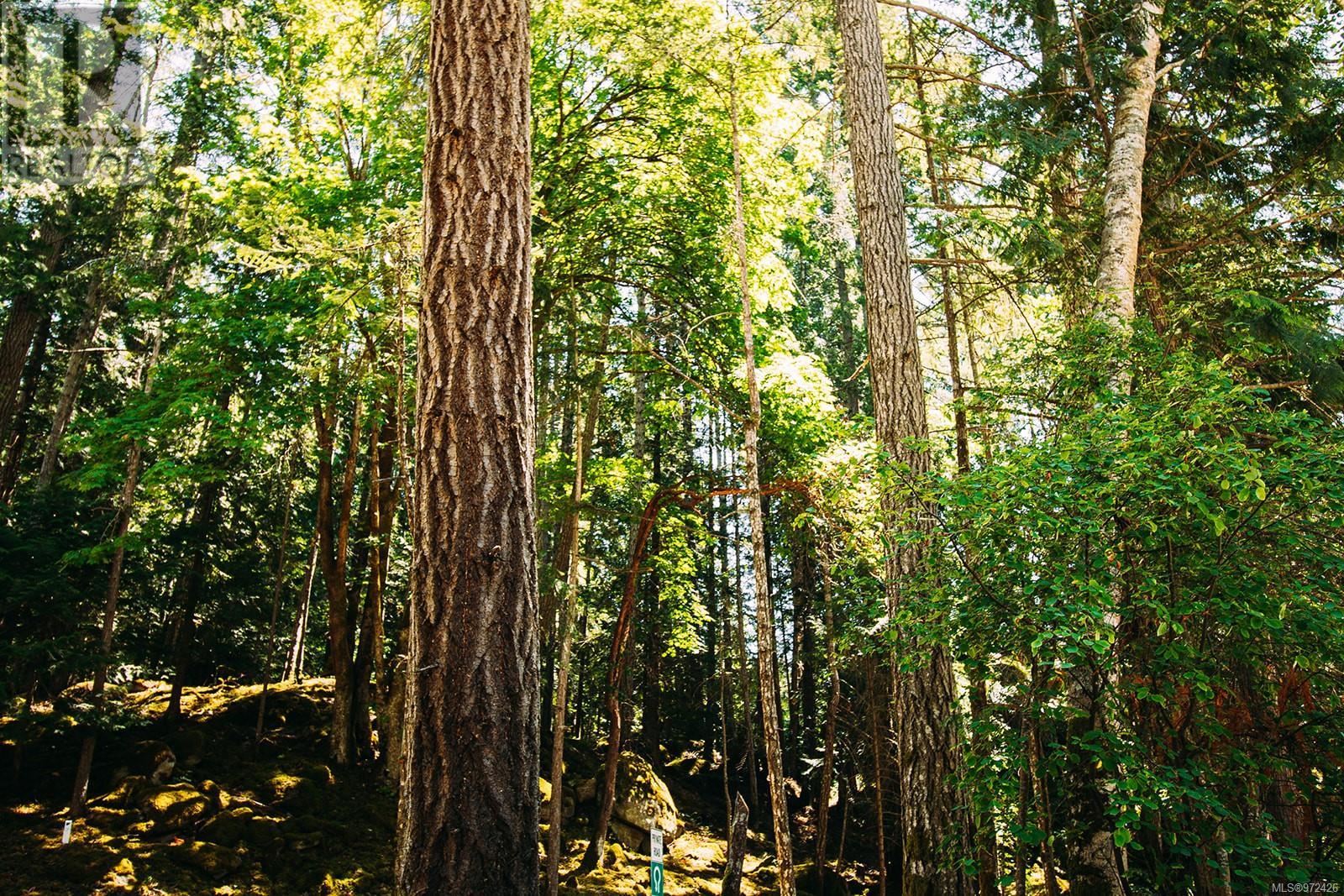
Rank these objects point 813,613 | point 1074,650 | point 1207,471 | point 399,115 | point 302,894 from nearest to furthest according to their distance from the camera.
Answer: point 1074,650, point 1207,471, point 399,115, point 302,894, point 813,613

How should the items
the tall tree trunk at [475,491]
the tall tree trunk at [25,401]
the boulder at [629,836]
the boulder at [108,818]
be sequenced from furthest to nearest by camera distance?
the tall tree trunk at [25,401]
the boulder at [629,836]
the boulder at [108,818]
the tall tree trunk at [475,491]

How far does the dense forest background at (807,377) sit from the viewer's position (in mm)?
3777

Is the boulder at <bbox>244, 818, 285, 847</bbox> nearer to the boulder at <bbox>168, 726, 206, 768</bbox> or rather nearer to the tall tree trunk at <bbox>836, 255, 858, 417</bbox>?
the boulder at <bbox>168, 726, 206, 768</bbox>

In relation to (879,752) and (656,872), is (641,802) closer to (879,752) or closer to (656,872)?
(879,752)

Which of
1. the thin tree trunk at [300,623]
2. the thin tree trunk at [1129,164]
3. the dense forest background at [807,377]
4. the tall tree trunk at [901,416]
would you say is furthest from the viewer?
the thin tree trunk at [300,623]

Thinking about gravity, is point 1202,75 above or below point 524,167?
above

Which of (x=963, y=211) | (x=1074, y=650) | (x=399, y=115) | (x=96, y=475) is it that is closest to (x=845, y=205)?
(x=963, y=211)

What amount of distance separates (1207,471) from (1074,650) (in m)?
1.20

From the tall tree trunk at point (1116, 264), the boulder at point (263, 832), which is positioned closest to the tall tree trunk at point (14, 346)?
the boulder at point (263, 832)

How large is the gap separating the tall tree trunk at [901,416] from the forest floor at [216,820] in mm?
7491

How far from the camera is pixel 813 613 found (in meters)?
17.9

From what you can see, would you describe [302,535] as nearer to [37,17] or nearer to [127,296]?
[127,296]

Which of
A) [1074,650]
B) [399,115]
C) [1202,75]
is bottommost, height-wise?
[1074,650]

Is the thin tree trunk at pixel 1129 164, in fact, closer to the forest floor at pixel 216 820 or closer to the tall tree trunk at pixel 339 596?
the forest floor at pixel 216 820
